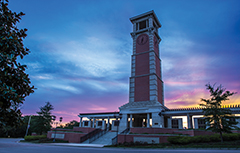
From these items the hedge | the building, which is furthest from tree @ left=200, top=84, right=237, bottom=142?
the building

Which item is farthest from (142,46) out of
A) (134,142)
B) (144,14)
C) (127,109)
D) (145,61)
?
(134,142)

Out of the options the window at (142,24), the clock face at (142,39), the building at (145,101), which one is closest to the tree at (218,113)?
the building at (145,101)

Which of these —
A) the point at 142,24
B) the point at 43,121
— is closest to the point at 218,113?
the point at 43,121

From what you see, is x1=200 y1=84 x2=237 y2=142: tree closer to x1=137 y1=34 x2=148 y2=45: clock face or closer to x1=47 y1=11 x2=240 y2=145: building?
x1=47 y1=11 x2=240 y2=145: building

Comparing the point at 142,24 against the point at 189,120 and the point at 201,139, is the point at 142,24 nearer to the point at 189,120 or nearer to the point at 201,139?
the point at 189,120

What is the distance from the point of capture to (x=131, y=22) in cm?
5834

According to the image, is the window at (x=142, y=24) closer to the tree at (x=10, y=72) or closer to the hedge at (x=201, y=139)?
the hedge at (x=201, y=139)

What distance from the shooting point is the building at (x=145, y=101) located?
40031 mm

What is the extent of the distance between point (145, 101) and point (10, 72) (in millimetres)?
40390

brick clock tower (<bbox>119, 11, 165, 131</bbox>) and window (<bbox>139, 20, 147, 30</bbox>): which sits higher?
window (<bbox>139, 20, 147, 30</bbox>)

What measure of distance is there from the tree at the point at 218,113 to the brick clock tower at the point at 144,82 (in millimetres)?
19061

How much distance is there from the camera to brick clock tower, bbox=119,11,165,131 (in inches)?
1650

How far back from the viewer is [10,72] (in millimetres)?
5676

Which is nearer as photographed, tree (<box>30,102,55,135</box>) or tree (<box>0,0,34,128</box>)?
tree (<box>0,0,34,128</box>)
